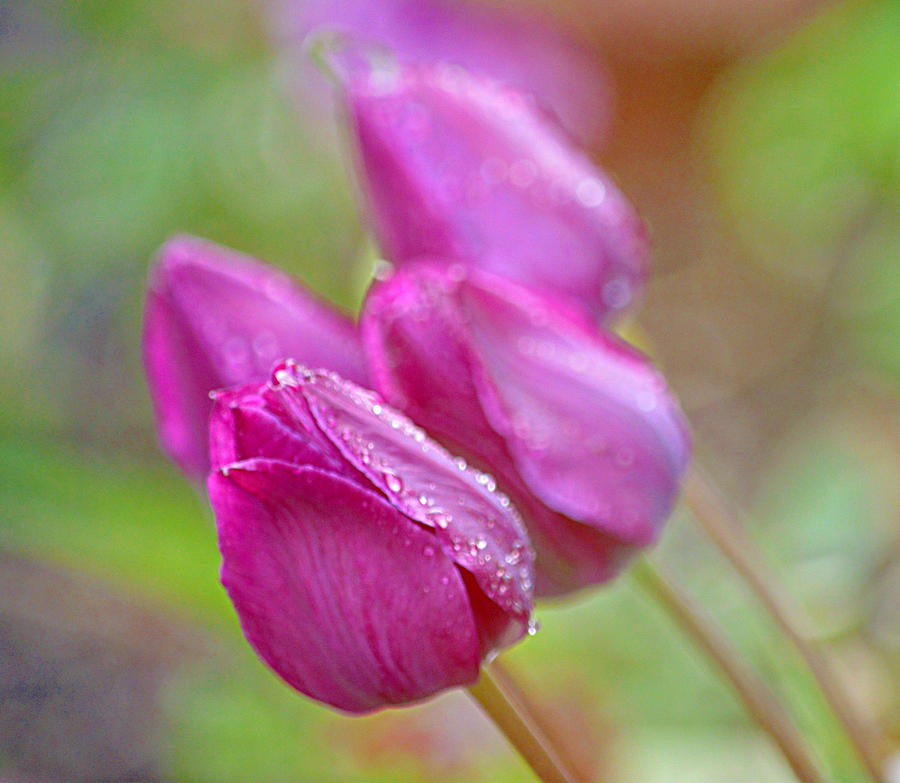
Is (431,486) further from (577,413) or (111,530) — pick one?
(111,530)

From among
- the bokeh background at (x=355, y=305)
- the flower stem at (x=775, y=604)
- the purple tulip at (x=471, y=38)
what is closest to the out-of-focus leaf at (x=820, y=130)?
the bokeh background at (x=355, y=305)

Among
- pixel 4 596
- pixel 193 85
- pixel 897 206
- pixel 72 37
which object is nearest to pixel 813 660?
pixel 4 596

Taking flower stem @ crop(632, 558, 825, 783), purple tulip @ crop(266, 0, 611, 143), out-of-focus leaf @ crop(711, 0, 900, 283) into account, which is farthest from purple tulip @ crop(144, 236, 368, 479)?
purple tulip @ crop(266, 0, 611, 143)

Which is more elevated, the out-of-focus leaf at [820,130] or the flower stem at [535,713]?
the out-of-focus leaf at [820,130]

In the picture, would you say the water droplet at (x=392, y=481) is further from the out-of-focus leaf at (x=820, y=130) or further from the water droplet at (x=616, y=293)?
the out-of-focus leaf at (x=820, y=130)

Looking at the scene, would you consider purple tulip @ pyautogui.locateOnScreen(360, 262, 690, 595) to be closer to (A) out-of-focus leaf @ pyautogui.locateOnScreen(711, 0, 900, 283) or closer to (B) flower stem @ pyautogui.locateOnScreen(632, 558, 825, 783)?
(B) flower stem @ pyautogui.locateOnScreen(632, 558, 825, 783)

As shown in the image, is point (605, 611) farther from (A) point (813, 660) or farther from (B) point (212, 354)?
(B) point (212, 354)

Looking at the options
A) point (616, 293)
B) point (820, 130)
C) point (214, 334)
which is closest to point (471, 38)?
point (820, 130)
